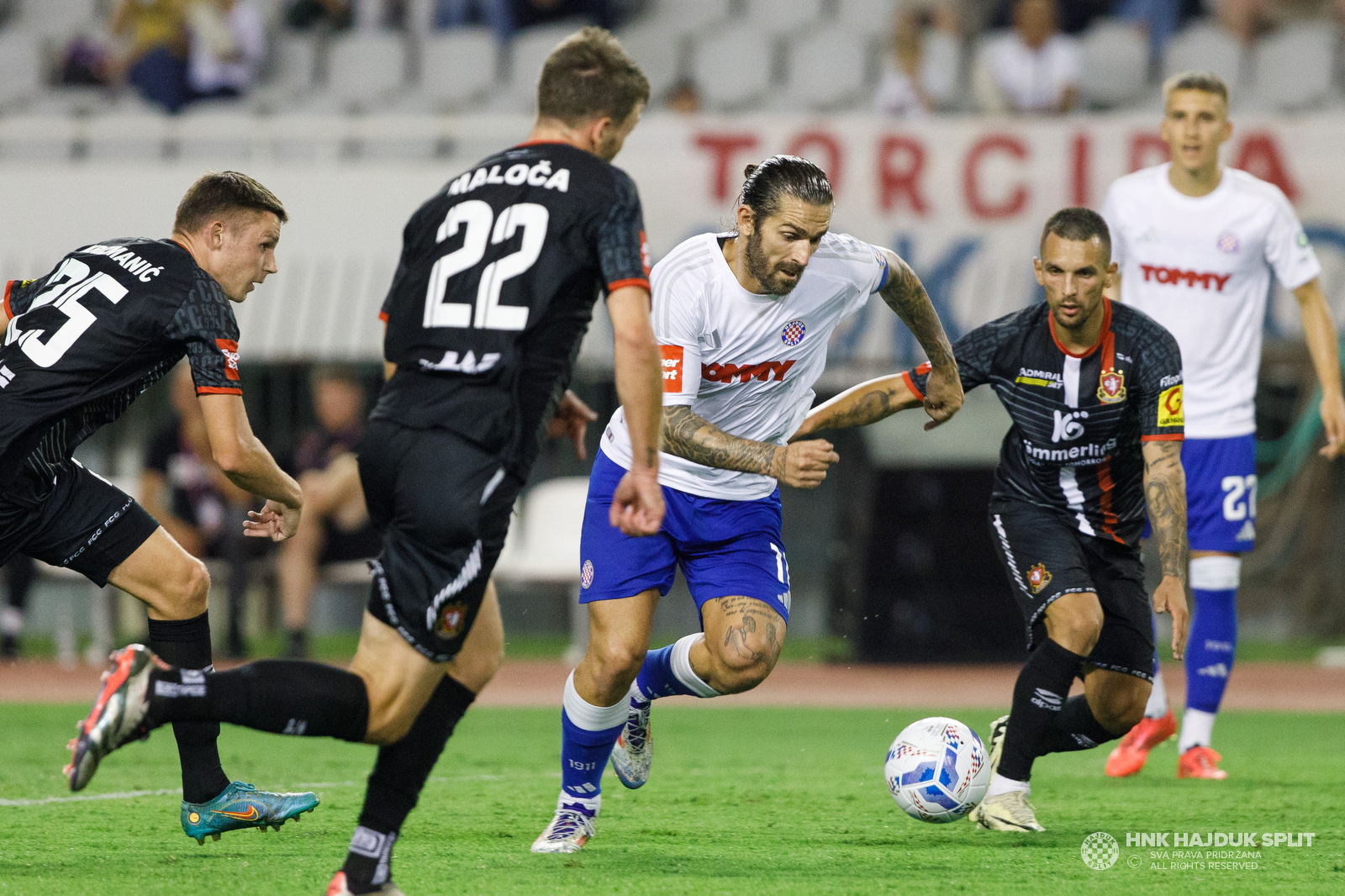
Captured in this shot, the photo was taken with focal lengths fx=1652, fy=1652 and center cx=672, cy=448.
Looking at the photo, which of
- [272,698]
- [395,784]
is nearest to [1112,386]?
[395,784]

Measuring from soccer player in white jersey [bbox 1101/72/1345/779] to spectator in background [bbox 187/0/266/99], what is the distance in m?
9.67

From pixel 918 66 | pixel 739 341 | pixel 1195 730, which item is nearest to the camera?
pixel 739 341

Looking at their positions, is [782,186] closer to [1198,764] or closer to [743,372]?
[743,372]

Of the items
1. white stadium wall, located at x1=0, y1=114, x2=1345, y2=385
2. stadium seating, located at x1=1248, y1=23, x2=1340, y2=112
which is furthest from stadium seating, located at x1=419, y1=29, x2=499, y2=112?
stadium seating, located at x1=1248, y1=23, x2=1340, y2=112

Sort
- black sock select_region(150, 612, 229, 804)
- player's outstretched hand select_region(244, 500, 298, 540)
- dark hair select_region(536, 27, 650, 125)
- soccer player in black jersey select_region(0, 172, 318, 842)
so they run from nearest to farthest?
dark hair select_region(536, 27, 650, 125) → soccer player in black jersey select_region(0, 172, 318, 842) → player's outstretched hand select_region(244, 500, 298, 540) → black sock select_region(150, 612, 229, 804)

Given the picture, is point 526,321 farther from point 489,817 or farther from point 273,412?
point 273,412

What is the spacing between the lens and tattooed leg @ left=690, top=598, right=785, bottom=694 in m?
5.12

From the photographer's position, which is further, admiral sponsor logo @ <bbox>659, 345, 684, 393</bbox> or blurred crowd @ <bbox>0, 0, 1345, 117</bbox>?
blurred crowd @ <bbox>0, 0, 1345, 117</bbox>

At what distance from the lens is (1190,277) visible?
7.31 meters

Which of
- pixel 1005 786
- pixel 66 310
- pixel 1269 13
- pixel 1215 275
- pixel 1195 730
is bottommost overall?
pixel 1195 730

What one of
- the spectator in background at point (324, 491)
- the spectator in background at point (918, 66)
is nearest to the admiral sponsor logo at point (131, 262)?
the spectator in background at point (324, 491)

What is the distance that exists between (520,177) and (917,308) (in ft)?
6.56

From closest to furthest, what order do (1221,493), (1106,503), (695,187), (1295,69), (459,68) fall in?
(1106,503) < (1221,493) < (695,187) < (1295,69) < (459,68)

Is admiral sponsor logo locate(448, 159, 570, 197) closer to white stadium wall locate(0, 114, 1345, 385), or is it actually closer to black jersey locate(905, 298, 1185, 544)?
black jersey locate(905, 298, 1185, 544)
